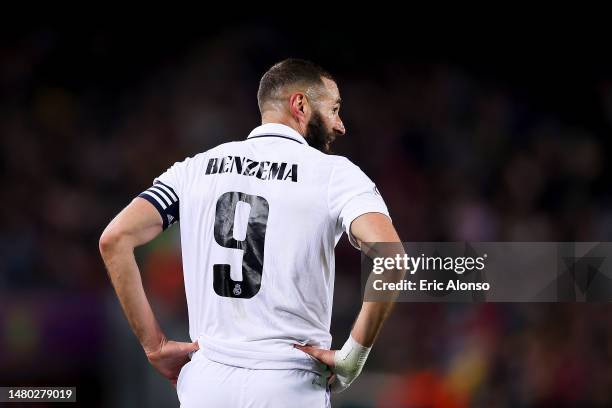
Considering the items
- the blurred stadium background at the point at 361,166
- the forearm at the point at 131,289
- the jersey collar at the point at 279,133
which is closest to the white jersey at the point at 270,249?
the jersey collar at the point at 279,133

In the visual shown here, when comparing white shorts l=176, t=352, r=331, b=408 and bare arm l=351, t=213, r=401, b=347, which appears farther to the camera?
white shorts l=176, t=352, r=331, b=408

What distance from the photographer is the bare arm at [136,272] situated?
296cm

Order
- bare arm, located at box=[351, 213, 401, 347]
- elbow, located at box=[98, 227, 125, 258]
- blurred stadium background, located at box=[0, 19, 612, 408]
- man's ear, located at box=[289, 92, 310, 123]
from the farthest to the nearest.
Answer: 1. blurred stadium background, located at box=[0, 19, 612, 408]
2. man's ear, located at box=[289, 92, 310, 123]
3. elbow, located at box=[98, 227, 125, 258]
4. bare arm, located at box=[351, 213, 401, 347]

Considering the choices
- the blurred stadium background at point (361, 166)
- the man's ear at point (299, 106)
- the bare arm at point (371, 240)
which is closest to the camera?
the bare arm at point (371, 240)

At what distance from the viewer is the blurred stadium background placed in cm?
573

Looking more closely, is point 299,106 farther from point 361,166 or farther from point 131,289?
point 361,166

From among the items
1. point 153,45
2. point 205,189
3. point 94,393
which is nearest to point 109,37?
point 153,45

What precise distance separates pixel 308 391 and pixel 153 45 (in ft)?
18.7

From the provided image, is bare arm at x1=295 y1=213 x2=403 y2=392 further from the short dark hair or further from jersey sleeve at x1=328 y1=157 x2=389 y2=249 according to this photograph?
the short dark hair

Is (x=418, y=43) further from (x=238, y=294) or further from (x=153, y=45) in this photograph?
(x=238, y=294)

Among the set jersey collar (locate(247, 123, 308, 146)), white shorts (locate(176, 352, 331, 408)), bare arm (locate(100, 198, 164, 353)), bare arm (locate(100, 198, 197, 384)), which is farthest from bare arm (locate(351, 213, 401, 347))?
bare arm (locate(100, 198, 164, 353))

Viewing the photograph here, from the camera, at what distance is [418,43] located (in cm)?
797

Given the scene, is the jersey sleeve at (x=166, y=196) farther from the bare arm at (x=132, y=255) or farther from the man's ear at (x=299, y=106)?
the man's ear at (x=299, y=106)

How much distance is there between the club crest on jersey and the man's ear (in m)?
0.34
